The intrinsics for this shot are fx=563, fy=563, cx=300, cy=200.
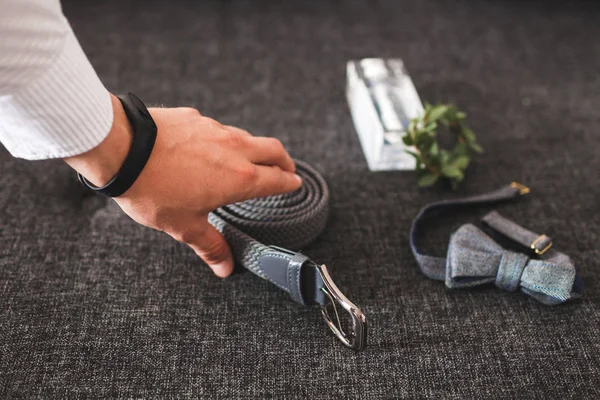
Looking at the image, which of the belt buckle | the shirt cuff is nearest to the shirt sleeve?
the shirt cuff

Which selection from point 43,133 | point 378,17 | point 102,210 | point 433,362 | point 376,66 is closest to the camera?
point 43,133

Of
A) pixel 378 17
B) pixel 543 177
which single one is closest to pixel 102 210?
pixel 543 177

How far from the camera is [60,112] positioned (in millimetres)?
476

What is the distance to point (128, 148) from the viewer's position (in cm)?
53

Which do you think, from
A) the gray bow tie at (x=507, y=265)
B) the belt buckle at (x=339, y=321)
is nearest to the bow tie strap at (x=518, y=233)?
the gray bow tie at (x=507, y=265)

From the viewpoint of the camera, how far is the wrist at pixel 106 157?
0.51 m

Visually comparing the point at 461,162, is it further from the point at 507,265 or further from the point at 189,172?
the point at 189,172

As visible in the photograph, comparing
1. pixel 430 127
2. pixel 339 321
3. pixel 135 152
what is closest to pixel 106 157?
pixel 135 152

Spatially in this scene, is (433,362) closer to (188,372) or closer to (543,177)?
(188,372)

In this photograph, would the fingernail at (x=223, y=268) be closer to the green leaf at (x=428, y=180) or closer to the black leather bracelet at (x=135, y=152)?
the black leather bracelet at (x=135, y=152)

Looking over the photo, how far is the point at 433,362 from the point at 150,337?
0.98 ft

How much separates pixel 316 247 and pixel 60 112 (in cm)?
35

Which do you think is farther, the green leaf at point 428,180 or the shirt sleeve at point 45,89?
the green leaf at point 428,180

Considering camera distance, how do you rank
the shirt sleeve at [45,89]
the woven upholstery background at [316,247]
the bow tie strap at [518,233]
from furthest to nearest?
the bow tie strap at [518,233] < the woven upholstery background at [316,247] < the shirt sleeve at [45,89]
